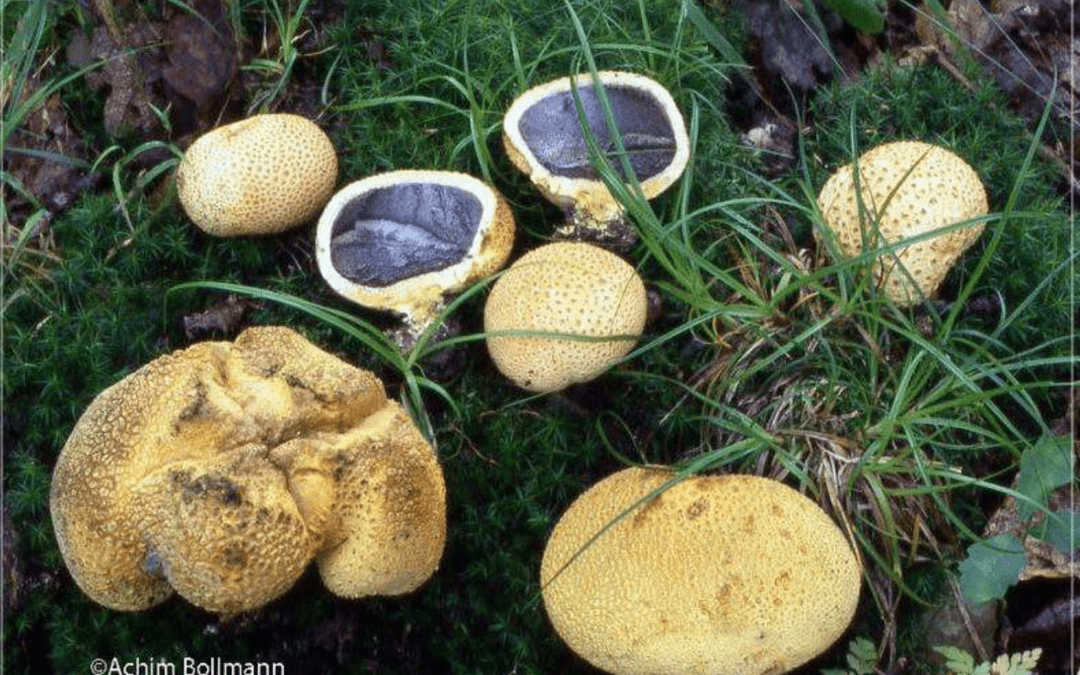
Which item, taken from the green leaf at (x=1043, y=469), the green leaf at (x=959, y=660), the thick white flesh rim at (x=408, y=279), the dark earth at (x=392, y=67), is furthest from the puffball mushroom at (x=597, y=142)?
the green leaf at (x=959, y=660)

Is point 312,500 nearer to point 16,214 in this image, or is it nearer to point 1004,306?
point 16,214

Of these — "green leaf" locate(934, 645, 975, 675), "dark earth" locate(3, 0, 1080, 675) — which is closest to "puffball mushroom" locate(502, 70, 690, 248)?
"dark earth" locate(3, 0, 1080, 675)

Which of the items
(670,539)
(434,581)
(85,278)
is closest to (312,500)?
(434,581)

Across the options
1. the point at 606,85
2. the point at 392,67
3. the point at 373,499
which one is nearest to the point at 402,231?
the point at 392,67

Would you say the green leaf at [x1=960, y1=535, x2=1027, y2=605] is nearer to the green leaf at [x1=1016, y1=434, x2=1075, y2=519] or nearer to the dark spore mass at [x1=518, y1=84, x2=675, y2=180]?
the green leaf at [x1=1016, y1=434, x2=1075, y2=519]

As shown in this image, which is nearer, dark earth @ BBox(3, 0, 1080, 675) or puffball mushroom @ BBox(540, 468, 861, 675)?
puffball mushroom @ BBox(540, 468, 861, 675)

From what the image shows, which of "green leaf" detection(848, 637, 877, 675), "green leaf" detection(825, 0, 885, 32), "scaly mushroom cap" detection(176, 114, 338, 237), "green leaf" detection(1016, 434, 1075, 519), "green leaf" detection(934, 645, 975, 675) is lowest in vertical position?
"green leaf" detection(848, 637, 877, 675)
